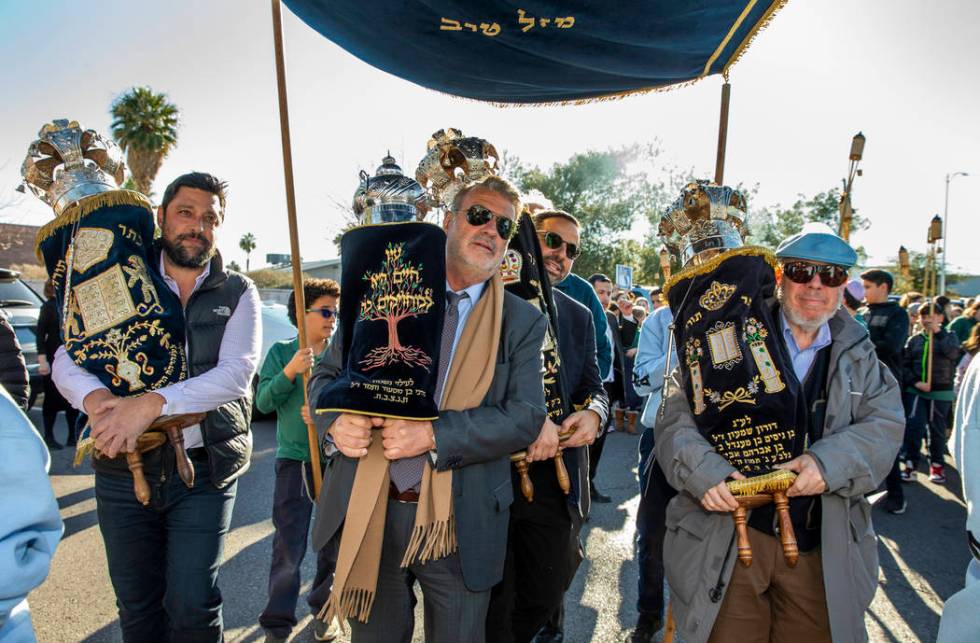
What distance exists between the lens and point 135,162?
22.0m

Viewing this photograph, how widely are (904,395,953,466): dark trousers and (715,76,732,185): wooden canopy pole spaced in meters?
5.33

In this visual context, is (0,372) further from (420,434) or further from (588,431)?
(588,431)

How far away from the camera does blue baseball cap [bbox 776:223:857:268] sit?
7.55 ft

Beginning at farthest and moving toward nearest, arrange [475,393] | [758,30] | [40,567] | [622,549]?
1. [622,549]
2. [758,30]
3. [475,393]
4. [40,567]

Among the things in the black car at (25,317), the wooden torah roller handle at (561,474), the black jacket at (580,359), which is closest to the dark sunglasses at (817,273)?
the black jacket at (580,359)

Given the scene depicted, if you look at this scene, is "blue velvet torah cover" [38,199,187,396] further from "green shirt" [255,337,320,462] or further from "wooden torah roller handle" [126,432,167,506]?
"green shirt" [255,337,320,462]

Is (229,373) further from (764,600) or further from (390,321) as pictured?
(764,600)

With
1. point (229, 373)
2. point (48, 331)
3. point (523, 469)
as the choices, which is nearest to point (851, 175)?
point (523, 469)

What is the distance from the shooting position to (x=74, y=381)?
2258 mm

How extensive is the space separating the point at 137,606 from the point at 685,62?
3439 mm

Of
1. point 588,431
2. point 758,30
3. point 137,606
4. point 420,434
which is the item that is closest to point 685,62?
point 758,30

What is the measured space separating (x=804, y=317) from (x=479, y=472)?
4.88ft

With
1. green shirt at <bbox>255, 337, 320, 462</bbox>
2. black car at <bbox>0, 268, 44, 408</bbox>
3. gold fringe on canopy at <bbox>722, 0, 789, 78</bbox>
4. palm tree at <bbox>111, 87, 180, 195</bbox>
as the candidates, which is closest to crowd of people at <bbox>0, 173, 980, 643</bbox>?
green shirt at <bbox>255, 337, 320, 462</bbox>

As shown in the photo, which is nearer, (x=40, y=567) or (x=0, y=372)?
(x=40, y=567)
